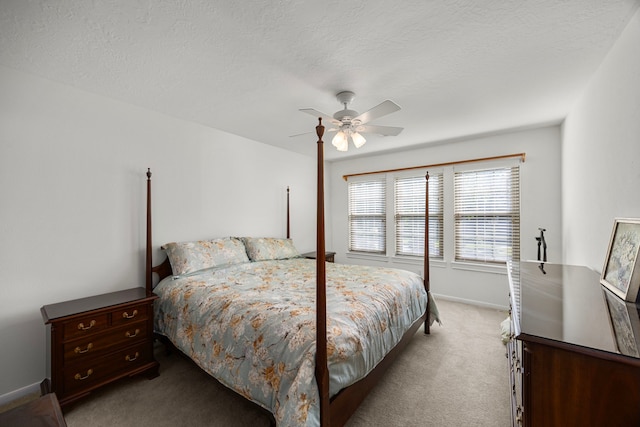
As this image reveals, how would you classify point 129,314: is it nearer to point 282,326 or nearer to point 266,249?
point 282,326

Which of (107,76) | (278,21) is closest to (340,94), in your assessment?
(278,21)

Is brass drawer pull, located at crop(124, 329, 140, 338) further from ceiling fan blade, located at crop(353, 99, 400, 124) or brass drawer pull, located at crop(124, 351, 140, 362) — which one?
ceiling fan blade, located at crop(353, 99, 400, 124)

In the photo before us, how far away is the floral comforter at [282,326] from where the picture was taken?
57.4 inches

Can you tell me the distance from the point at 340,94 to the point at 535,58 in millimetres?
1429

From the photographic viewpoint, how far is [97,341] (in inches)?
78.2

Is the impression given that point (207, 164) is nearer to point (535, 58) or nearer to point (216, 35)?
point (216, 35)

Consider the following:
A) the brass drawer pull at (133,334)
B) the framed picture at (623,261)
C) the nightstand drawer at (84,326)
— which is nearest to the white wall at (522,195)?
the framed picture at (623,261)

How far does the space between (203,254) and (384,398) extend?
7.13ft

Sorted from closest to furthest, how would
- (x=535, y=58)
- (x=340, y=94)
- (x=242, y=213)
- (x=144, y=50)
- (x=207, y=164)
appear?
(x=144, y=50) → (x=535, y=58) → (x=340, y=94) → (x=207, y=164) → (x=242, y=213)

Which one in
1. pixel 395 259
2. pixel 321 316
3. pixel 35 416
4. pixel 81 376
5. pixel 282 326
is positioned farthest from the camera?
pixel 395 259

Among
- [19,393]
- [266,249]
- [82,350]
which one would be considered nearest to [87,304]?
[82,350]

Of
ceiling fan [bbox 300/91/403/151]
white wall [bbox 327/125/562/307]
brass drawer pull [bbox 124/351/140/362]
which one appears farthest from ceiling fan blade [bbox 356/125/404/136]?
brass drawer pull [bbox 124/351/140/362]

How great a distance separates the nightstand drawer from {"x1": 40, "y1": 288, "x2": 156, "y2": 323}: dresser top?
0.20 feet

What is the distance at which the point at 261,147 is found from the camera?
4129mm
